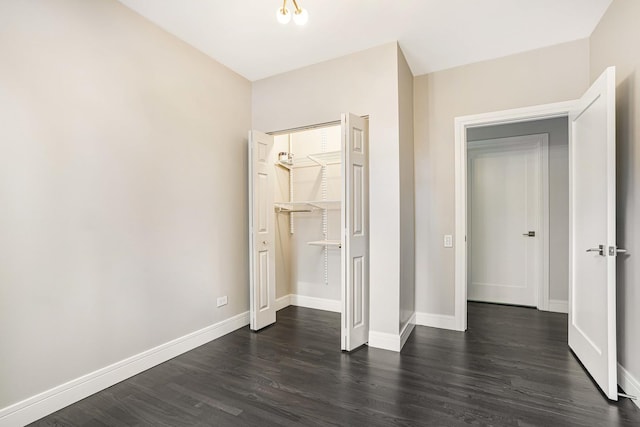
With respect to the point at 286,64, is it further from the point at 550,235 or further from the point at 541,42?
the point at 550,235

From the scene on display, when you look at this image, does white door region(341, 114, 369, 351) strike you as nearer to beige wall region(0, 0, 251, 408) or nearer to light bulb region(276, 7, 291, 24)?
light bulb region(276, 7, 291, 24)

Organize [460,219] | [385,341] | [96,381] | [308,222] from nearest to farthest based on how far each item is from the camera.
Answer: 1. [96,381]
2. [385,341]
3. [460,219]
4. [308,222]

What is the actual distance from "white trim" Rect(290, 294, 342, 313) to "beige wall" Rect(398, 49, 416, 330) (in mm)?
965

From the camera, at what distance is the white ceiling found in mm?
2381

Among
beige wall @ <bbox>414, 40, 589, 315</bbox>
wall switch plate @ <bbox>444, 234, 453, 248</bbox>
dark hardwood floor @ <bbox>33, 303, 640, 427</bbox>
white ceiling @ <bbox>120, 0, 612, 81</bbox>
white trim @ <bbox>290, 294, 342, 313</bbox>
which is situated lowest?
dark hardwood floor @ <bbox>33, 303, 640, 427</bbox>

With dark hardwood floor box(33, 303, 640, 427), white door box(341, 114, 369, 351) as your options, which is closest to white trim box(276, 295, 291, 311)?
dark hardwood floor box(33, 303, 640, 427)

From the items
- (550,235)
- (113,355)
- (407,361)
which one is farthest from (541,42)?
(113,355)

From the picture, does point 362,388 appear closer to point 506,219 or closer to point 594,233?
point 594,233

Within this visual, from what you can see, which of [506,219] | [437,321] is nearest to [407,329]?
[437,321]

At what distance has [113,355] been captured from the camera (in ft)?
7.46

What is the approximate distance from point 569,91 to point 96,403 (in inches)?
180

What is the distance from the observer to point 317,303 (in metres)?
4.07

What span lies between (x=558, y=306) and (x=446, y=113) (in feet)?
9.12

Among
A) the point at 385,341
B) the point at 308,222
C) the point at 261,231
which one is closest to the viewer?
the point at 385,341
